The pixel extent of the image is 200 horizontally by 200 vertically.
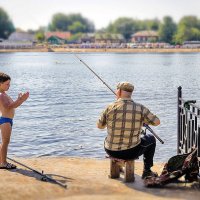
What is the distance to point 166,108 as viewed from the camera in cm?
2761

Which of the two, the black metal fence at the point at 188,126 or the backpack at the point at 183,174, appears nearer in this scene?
the backpack at the point at 183,174

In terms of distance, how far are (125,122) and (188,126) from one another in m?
1.27

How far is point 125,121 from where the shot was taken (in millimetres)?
8031

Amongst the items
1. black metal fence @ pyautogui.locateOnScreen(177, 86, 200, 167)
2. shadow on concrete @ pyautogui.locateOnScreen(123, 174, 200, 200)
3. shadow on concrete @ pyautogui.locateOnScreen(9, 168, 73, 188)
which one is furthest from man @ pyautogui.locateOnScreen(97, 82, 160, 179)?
shadow on concrete @ pyautogui.locateOnScreen(9, 168, 73, 188)

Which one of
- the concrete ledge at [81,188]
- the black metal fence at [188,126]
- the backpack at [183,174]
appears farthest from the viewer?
the black metal fence at [188,126]

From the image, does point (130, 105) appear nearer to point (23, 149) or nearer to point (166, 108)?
point (23, 149)

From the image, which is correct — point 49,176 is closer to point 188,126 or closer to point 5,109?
point 5,109

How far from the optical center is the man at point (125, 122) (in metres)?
8.01

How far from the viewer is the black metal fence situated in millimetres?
8250

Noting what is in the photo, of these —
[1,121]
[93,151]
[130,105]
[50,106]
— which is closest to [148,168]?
[130,105]

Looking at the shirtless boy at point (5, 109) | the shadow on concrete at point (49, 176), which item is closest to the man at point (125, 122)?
the shadow on concrete at point (49, 176)

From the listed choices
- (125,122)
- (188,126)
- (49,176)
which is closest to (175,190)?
(125,122)

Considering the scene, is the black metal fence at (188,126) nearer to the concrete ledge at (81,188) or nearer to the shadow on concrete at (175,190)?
the shadow on concrete at (175,190)

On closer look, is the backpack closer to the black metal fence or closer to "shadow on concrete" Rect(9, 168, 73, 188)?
the black metal fence
